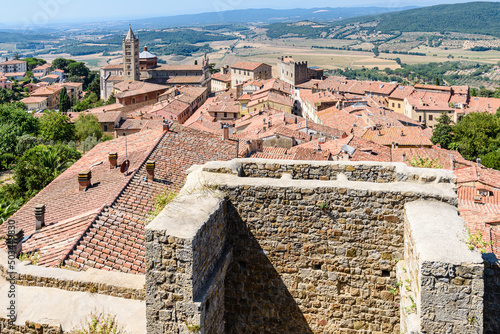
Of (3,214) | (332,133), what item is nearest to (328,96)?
(332,133)

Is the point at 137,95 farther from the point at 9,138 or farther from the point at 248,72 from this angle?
the point at 9,138

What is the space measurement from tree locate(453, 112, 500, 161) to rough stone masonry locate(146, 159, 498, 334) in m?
54.9

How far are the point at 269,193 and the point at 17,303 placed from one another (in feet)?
15.1

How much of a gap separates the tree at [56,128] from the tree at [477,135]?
4568 centimetres

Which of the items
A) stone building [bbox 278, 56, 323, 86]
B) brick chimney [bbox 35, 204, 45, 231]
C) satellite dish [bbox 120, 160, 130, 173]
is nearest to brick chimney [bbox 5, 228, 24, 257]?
brick chimney [bbox 35, 204, 45, 231]

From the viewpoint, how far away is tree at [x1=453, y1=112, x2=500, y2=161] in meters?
57.1

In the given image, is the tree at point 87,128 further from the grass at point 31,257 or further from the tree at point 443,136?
the grass at point 31,257

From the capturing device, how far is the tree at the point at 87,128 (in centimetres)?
5638

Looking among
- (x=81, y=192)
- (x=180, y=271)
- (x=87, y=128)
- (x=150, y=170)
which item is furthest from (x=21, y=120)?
(x=180, y=271)

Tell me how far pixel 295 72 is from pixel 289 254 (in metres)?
92.2

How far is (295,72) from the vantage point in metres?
95.8

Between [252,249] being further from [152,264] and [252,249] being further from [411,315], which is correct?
[411,315]

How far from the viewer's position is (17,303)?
7648 mm

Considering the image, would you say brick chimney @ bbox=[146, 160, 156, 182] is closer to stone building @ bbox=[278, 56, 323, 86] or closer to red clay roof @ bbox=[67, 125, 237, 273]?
red clay roof @ bbox=[67, 125, 237, 273]
